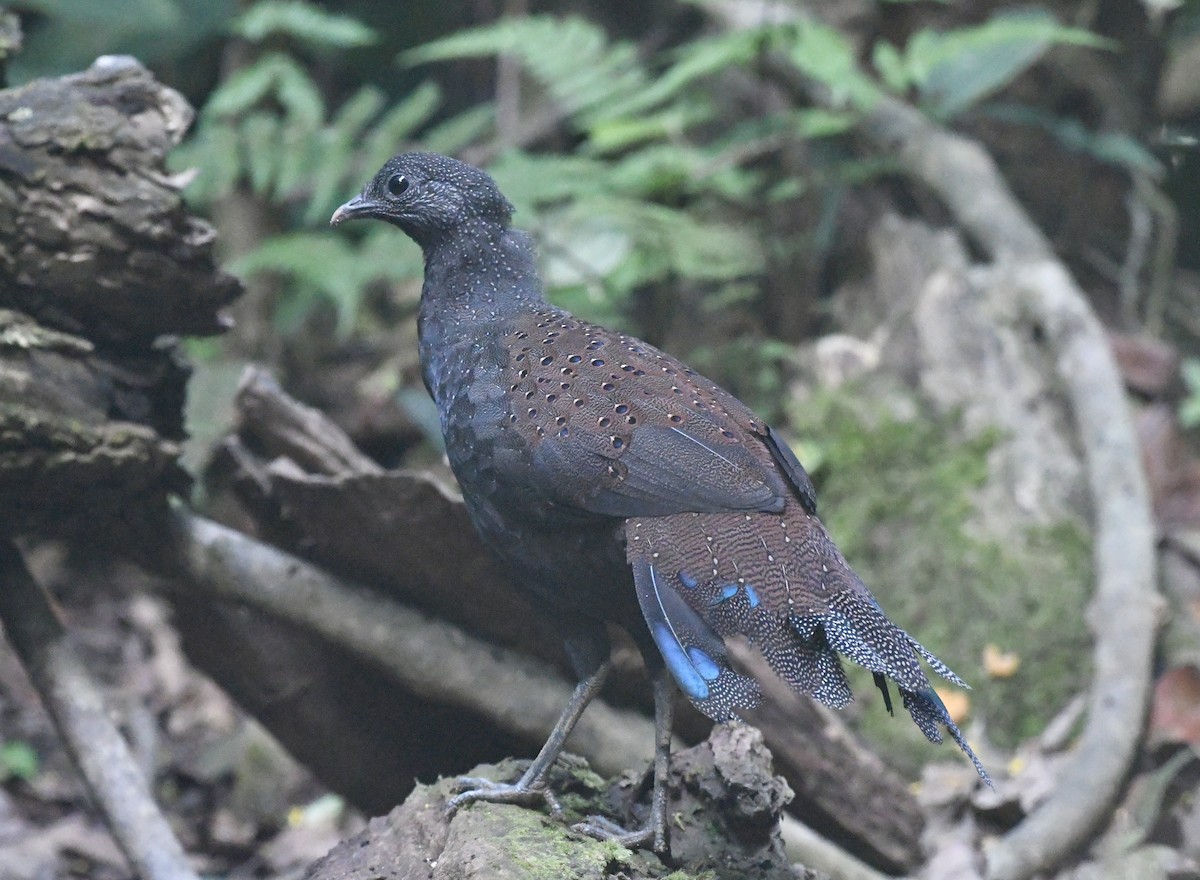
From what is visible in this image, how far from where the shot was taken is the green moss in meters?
4.78

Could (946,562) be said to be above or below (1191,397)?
below

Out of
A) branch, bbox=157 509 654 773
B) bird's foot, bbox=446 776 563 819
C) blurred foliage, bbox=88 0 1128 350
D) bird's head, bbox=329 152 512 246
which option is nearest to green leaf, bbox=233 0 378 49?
blurred foliage, bbox=88 0 1128 350

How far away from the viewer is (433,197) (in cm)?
330

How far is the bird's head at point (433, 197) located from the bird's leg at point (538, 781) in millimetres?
1162

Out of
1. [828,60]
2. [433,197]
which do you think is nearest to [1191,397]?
[828,60]

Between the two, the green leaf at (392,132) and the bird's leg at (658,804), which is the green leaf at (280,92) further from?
the bird's leg at (658,804)

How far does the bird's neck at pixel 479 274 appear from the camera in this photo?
10.6 feet

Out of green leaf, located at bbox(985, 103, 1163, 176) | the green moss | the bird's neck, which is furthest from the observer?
green leaf, located at bbox(985, 103, 1163, 176)

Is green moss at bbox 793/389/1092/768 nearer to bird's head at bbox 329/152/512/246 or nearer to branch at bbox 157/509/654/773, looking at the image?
branch at bbox 157/509/654/773

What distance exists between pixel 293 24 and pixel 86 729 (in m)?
3.42

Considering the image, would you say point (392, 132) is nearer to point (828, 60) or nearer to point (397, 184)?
point (828, 60)

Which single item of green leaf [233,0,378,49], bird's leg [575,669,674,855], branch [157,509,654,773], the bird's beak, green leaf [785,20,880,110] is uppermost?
green leaf [785,20,880,110]

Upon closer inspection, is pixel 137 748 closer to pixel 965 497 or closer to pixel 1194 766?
pixel 965 497

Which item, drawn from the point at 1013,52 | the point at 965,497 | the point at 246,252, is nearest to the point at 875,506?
the point at 965,497
